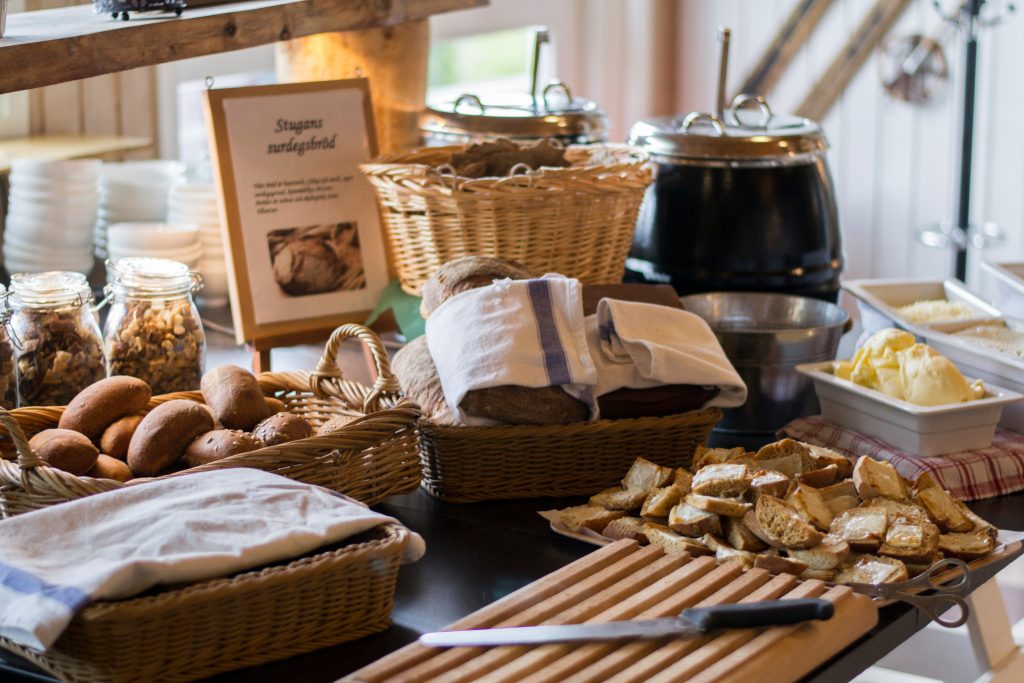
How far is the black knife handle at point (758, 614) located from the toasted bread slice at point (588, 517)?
0.24m

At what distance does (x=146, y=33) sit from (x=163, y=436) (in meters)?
0.50

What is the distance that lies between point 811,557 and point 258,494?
0.45m

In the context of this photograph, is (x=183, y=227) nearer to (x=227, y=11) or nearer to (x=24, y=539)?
(x=227, y=11)

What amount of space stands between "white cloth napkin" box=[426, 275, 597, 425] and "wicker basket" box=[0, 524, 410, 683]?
274 millimetres

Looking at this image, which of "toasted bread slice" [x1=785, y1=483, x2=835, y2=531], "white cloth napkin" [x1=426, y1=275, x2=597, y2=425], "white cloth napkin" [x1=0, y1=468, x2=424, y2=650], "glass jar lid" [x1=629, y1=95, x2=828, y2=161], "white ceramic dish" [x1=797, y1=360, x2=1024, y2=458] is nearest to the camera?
"white cloth napkin" [x1=0, y1=468, x2=424, y2=650]

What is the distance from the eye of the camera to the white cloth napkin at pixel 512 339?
1.21 meters

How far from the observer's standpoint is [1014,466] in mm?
1333

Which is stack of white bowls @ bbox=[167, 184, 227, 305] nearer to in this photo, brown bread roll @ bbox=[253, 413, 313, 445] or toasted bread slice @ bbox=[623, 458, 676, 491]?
Result: brown bread roll @ bbox=[253, 413, 313, 445]

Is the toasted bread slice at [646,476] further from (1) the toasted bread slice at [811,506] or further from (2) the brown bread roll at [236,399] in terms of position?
(2) the brown bread roll at [236,399]

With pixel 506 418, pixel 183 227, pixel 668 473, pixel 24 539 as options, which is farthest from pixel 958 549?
pixel 183 227

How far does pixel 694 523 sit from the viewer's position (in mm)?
1086

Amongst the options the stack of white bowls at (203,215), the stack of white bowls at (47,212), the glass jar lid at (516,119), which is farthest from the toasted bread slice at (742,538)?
the stack of white bowls at (47,212)

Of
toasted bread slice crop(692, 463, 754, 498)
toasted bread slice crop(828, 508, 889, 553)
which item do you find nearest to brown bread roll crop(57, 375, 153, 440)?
toasted bread slice crop(692, 463, 754, 498)

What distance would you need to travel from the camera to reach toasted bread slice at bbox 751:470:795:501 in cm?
112
